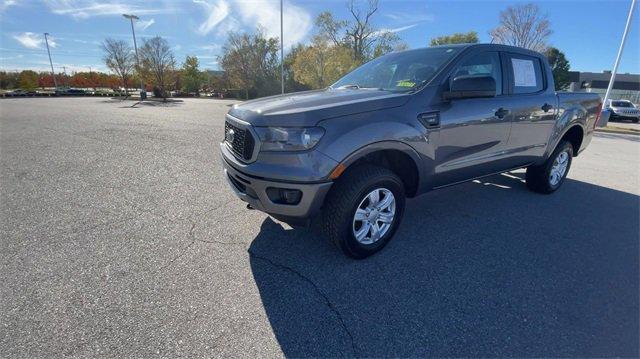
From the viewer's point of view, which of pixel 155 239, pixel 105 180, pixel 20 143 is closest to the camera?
pixel 155 239

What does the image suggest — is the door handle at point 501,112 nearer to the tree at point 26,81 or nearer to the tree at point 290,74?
the tree at point 290,74

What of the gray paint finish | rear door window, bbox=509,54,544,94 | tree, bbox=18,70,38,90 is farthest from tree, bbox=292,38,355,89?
tree, bbox=18,70,38,90

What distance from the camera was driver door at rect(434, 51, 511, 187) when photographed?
9.82 feet

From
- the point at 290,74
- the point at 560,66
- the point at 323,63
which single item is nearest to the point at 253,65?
the point at 290,74

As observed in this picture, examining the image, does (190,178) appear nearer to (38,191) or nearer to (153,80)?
(38,191)

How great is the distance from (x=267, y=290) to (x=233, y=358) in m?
0.62

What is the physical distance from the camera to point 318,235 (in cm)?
324

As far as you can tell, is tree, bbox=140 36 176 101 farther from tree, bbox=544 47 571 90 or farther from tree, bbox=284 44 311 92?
tree, bbox=544 47 571 90


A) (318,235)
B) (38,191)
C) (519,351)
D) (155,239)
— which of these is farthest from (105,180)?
(519,351)

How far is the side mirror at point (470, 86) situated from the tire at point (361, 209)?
980 millimetres

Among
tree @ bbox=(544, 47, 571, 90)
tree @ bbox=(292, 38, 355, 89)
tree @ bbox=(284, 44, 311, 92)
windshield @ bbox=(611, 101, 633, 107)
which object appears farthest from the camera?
tree @ bbox=(284, 44, 311, 92)

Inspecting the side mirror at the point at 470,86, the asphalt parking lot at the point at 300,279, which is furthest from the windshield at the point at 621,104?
the side mirror at the point at 470,86

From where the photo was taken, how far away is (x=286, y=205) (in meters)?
2.41

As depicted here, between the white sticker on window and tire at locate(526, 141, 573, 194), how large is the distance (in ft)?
4.01
